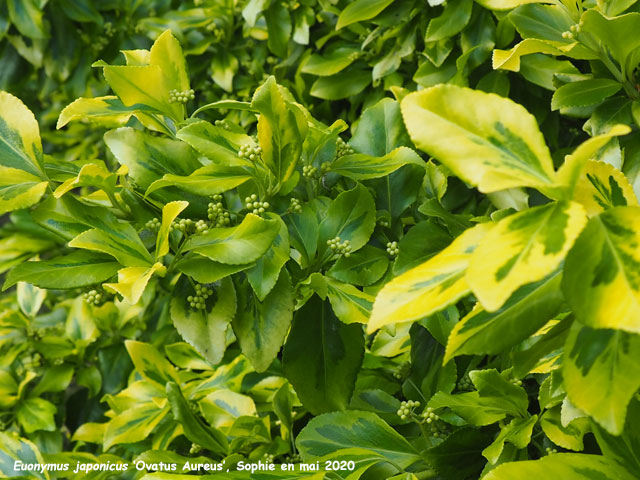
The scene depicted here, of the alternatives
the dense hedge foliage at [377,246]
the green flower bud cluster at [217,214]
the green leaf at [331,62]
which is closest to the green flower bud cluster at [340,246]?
the dense hedge foliage at [377,246]

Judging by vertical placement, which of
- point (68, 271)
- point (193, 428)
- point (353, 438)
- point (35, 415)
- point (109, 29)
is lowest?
point (35, 415)

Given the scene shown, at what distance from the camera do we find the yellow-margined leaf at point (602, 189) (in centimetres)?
54

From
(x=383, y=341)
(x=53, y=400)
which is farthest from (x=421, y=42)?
(x=53, y=400)

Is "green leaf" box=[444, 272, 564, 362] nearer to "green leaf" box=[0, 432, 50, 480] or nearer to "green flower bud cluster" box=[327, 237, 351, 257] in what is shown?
"green flower bud cluster" box=[327, 237, 351, 257]

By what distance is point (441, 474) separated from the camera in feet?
2.56

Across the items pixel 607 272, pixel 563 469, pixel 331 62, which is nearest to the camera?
pixel 607 272

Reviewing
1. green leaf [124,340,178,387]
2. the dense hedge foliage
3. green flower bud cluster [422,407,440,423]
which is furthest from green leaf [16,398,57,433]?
green flower bud cluster [422,407,440,423]

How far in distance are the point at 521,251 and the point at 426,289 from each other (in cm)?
7

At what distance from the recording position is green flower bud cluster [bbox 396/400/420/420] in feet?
2.81

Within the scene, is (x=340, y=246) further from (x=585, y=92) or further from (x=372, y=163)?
(x=585, y=92)

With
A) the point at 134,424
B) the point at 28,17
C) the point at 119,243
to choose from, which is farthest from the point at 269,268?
the point at 28,17

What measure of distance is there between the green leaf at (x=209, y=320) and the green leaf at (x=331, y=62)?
0.67 m

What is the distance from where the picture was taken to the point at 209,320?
764 millimetres

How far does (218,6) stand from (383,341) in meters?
0.98
